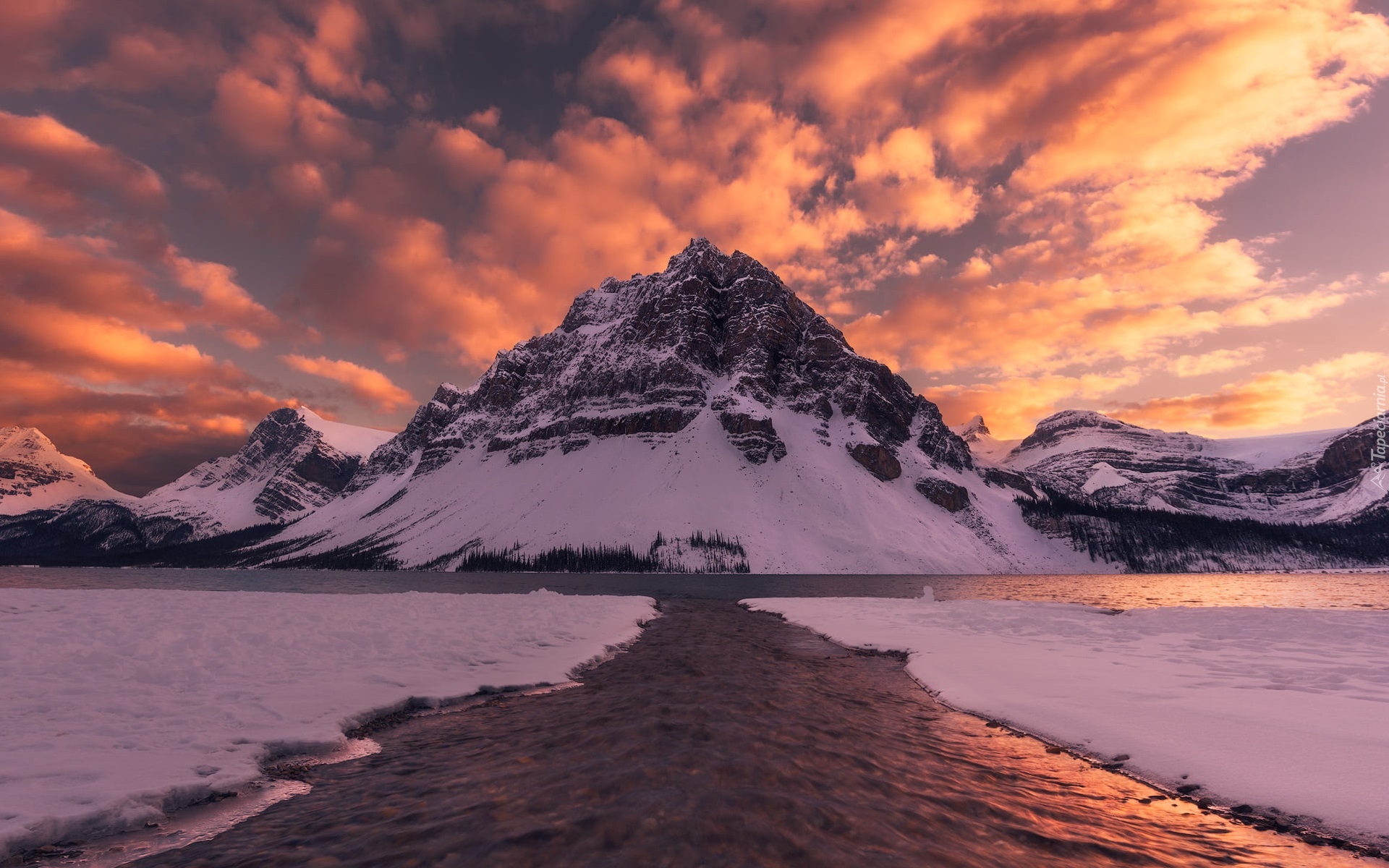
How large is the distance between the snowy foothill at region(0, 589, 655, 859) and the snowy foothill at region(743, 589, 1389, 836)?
518 inches

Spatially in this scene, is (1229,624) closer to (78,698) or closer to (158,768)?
(158,768)

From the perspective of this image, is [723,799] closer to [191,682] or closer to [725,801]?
[725,801]

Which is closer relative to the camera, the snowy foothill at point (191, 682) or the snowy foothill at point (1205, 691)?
the snowy foothill at point (191, 682)

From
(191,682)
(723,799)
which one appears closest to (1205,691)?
(723,799)

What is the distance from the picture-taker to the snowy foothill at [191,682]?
7816mm

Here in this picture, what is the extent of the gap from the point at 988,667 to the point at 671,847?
→ 593 inches

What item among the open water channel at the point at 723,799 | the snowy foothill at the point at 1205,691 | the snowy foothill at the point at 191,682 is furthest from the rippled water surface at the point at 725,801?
the snowy foothill at the point at 191,682

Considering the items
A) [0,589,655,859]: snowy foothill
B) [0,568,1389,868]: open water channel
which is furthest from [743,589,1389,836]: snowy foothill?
[0,589,655,859]: snowy foothill

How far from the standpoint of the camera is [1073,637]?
23.1 meters

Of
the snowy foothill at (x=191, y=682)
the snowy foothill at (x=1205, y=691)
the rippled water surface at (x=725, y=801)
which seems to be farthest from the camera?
the snowy foothill at (x=1205, y=691)

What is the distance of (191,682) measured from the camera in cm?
1323

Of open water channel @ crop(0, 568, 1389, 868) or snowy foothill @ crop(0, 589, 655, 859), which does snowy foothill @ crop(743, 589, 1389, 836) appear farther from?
snowy foothill @ crop(0, 589, 655, 859)

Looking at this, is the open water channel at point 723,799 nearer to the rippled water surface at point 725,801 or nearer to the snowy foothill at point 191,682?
the rippled water surface at point 725,801

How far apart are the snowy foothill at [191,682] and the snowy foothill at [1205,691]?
43.1 feet
